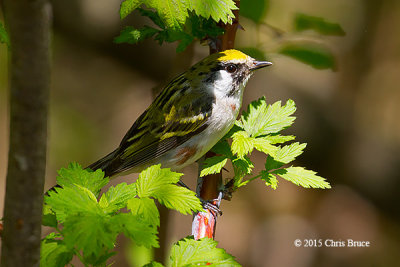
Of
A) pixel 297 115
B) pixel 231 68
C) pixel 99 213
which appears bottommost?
pixel 99 213

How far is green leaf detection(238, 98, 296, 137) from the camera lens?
192 cm

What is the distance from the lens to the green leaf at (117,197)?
1281 millimetres

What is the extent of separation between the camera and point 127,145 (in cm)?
262

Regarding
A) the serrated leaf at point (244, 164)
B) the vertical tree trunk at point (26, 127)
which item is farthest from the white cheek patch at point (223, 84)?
the vertical tree trunk at point (26, 127)

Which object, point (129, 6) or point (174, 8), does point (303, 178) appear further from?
point (129, 6)

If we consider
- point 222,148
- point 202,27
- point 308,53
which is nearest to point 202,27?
point 202,27

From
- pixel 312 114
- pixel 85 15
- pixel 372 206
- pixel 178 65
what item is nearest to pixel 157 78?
pixel 178 65

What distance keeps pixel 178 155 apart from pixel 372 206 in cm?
A: 217

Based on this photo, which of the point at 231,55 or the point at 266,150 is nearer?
the point at 266,150

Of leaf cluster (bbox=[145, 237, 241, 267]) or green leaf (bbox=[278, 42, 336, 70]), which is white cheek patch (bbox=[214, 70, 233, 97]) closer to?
green leaf (bbox=[278, 42, 336, 70])

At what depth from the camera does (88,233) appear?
1.12m

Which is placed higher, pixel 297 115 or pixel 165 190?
pixel 297 115

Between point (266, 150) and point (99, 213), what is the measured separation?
0.74 meters

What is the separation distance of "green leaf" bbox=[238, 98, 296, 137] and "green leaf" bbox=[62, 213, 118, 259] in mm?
899
